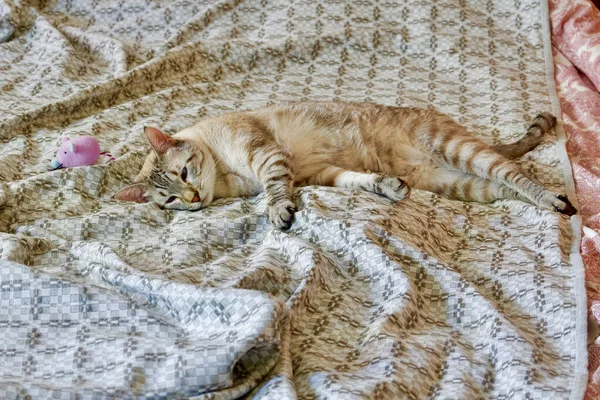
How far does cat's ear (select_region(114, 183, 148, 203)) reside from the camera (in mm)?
2494

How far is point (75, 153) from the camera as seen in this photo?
262 cm

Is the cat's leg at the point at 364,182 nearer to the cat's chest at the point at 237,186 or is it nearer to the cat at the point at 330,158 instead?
the cat at the point at 330,158

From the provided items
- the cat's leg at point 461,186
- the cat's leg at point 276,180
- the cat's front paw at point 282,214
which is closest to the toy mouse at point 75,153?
the cat's leg at point 276,180

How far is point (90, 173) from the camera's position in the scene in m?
2.55

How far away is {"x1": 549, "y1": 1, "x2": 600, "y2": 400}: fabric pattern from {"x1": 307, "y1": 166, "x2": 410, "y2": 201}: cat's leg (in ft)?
1.94

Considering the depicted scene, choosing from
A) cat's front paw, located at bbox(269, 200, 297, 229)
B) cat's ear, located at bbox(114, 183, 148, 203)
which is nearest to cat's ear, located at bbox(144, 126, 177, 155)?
cat's ear, located at bbox(114, 183, 148, 203)

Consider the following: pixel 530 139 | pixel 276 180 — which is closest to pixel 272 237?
pixel 276 180

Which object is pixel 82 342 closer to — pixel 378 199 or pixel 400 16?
pixel 378 199

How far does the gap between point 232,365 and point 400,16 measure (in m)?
2.49

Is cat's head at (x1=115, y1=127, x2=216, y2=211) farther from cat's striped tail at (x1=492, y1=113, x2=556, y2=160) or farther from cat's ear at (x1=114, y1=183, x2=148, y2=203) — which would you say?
cat's striped tail at (x1=492, y1=113, x2=556, y2=160)

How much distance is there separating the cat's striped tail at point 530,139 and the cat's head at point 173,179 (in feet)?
3.48

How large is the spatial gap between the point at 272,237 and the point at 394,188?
45 centimetres

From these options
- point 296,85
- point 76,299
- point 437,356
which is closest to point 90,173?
point 76,299

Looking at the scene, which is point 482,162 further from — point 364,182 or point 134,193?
point 134,193
